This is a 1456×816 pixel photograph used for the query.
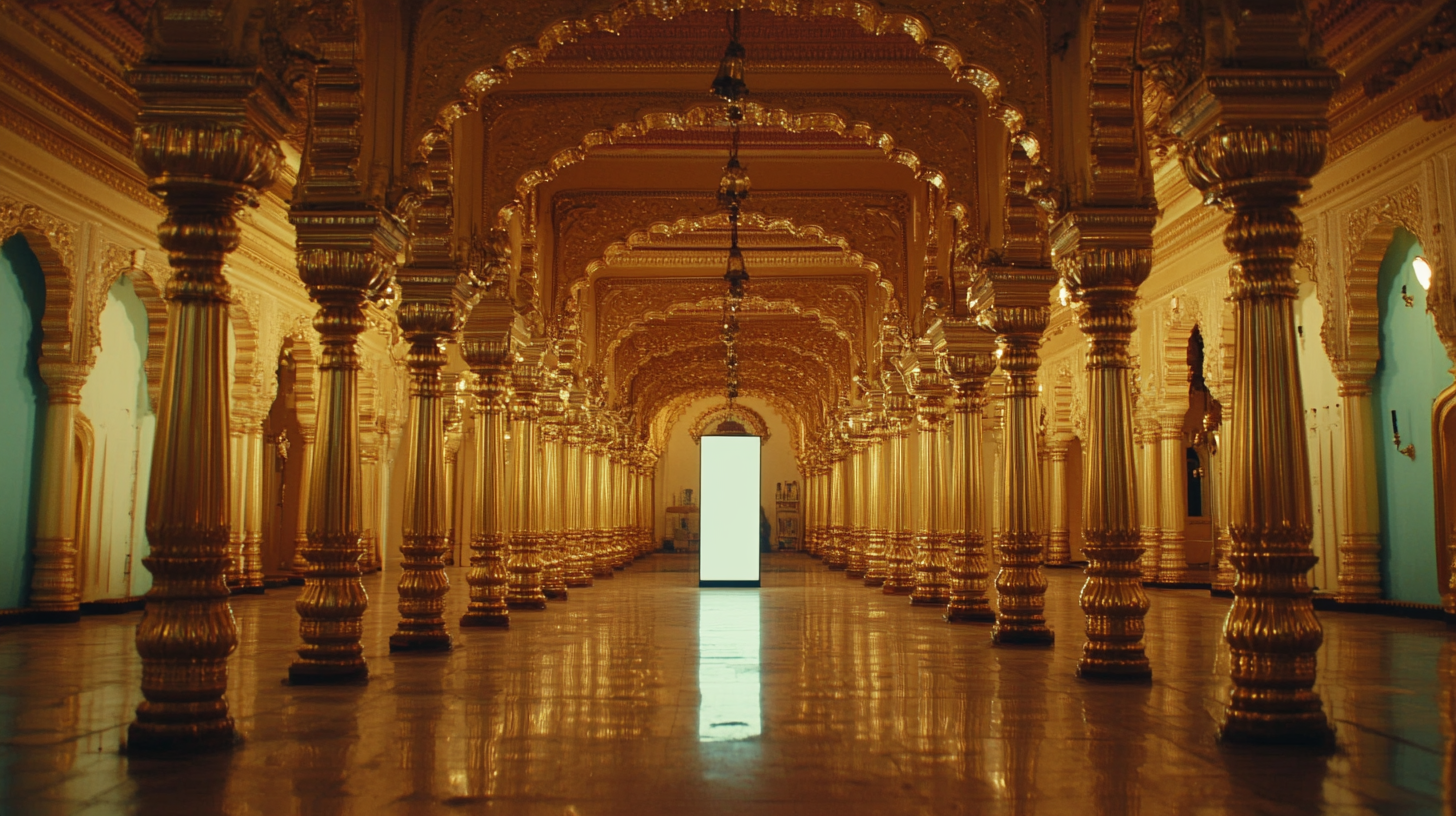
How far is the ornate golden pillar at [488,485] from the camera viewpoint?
1055 centimetres

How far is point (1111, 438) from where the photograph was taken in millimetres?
6977

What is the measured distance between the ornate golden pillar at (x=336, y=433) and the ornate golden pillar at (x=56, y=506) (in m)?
5.21

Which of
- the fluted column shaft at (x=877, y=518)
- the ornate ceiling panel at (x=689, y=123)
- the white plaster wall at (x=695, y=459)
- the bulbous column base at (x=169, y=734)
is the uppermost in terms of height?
the ornate ceiling panel at (x=689, y=123)

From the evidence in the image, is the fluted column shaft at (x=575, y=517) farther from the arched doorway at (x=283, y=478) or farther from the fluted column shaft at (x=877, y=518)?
the fluted column shaft at (x=877, y=518)

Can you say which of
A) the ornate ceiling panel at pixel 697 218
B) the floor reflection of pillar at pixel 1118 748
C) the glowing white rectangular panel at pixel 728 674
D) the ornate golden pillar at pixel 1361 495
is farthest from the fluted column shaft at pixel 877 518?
the floor reflection of pillar at pixel 1118 748

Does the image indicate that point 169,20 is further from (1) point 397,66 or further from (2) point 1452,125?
Answer: (2) point 1452,125

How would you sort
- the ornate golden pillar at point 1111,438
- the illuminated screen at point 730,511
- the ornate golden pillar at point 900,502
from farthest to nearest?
the illuminated screen at point 730,511, the ornate golden pillar at point 900,502, the ornate golden pillar at point 1111,438

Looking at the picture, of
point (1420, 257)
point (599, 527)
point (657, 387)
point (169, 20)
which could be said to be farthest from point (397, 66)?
point (657, 387)

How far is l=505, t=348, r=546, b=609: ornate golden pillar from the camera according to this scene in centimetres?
1268

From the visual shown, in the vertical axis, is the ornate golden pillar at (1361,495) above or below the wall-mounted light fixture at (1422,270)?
below

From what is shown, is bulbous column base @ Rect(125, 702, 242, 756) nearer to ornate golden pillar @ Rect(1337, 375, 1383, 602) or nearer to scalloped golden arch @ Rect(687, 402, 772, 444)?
ornate golden pillar @ Rect(1337, 375, 1383, 602)

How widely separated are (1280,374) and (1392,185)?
6.94 m

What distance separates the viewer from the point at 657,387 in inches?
1272

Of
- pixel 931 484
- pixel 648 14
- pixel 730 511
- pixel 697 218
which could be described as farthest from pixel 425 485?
pixel 730 511
